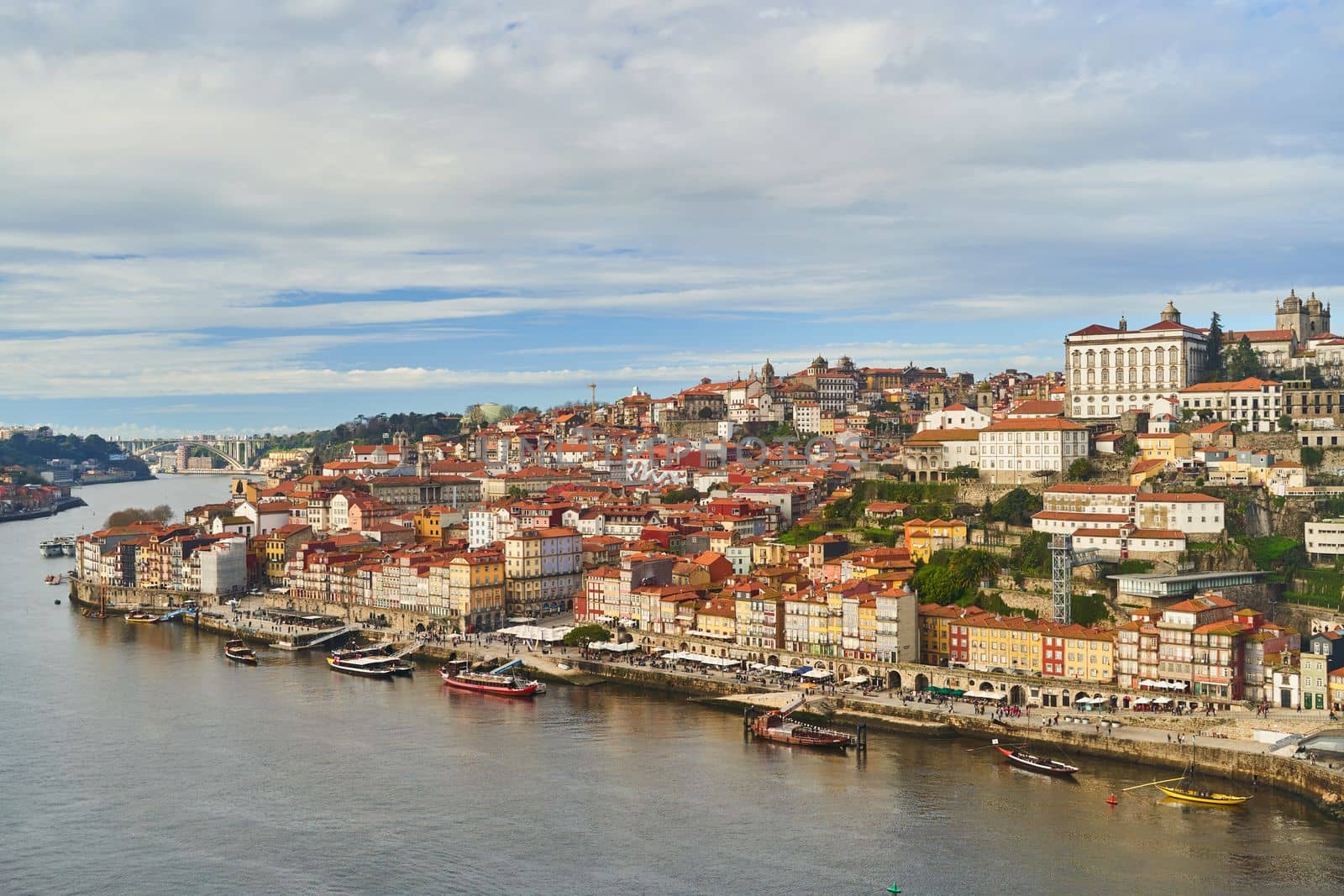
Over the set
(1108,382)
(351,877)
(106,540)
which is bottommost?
(351,877)

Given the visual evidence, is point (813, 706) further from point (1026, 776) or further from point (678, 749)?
point (1026, 776)

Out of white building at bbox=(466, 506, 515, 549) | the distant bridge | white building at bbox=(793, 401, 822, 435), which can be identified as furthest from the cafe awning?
the distant bridge

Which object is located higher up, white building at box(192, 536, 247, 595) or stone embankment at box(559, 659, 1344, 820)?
white building at box(192, 536, 247, 595)

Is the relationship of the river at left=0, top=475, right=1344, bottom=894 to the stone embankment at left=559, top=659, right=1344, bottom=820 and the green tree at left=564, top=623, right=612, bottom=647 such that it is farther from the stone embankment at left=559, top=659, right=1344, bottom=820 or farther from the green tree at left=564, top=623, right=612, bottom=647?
the green tree at left=564, top=623, right=612, bottom=647

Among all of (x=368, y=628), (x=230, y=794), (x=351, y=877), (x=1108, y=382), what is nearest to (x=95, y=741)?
(x=230, y=794)

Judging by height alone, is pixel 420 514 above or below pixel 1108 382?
below

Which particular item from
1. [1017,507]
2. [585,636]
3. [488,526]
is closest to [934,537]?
[1017,507]
